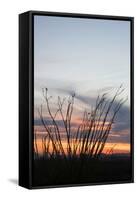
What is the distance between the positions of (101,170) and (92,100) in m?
0.88

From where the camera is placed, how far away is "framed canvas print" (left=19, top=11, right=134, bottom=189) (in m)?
9.69

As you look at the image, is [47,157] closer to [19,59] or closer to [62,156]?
[62,156]

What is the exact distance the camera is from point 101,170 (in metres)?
10.1

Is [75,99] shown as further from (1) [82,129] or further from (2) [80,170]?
(2) [80,170]

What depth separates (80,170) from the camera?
9.95 metres

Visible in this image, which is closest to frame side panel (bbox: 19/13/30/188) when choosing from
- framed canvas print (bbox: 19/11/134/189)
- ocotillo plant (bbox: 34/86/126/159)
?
framed canvas print (bbox: 19/11/134/189)

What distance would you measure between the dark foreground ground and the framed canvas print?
0.01 meters

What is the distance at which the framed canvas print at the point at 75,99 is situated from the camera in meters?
9.69

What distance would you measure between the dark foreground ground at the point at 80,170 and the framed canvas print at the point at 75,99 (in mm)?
12

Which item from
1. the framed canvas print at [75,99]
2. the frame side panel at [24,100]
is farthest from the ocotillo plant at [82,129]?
the frame side panel at [24,100]

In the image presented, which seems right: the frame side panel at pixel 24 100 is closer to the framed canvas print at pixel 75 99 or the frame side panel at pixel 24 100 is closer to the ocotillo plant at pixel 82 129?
the framed canvas print at pixel 75 99

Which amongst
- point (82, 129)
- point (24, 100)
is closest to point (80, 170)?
point (82, 129)

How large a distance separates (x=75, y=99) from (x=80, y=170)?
0.88 meters

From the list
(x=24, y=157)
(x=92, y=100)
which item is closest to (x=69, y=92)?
(x=92, y=100)
